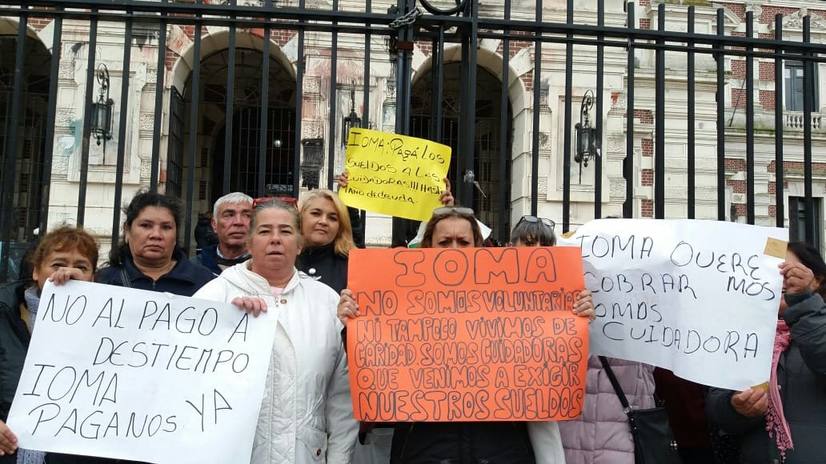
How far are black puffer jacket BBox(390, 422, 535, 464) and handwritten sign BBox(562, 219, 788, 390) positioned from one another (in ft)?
1.88

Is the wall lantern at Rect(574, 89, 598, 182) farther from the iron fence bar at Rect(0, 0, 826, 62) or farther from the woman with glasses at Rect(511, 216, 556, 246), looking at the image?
the woman with glasses at Rect(511, 216, 556, 246)

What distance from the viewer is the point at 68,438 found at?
104 inches

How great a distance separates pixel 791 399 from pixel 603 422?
32.5 inches

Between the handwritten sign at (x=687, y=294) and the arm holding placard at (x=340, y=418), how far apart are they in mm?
1107

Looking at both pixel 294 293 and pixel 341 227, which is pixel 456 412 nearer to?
pixel 294 293

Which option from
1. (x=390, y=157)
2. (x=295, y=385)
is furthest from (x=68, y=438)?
(x=390, y=157)

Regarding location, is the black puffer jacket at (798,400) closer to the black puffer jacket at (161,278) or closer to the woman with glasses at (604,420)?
the woman with glasses at (604,420)

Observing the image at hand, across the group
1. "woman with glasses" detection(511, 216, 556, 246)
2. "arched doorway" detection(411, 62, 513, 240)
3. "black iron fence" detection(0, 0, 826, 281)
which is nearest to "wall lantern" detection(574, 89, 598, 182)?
"black iron fence" detection(0, 0, 826, 281)

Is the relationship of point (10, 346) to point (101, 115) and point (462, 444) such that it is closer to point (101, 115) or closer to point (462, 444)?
point (462, 444)

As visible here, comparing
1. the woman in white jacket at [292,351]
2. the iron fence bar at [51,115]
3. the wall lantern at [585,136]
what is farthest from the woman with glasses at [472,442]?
the wall lantern at [585,136]

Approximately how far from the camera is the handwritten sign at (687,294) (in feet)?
9.53

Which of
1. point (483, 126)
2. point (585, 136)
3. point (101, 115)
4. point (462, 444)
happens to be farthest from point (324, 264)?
point (483, 126)

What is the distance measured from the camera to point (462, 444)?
8.77ft

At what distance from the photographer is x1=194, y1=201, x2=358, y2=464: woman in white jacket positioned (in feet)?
8.84
